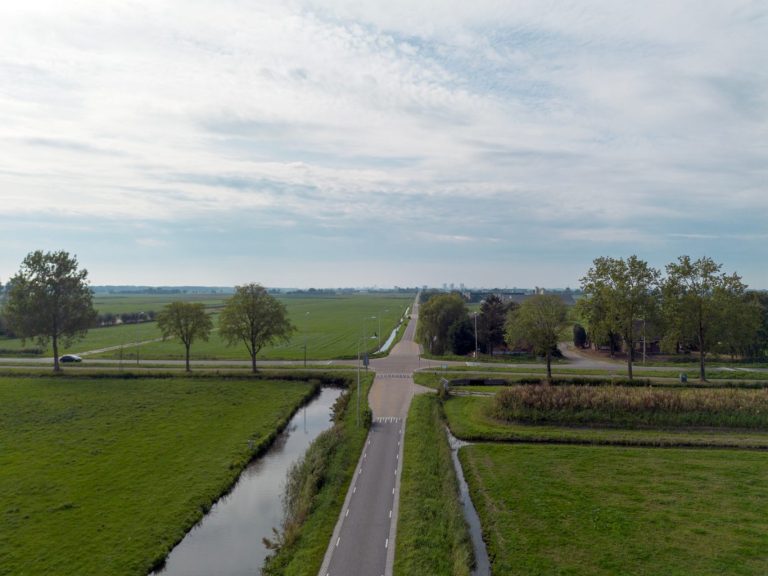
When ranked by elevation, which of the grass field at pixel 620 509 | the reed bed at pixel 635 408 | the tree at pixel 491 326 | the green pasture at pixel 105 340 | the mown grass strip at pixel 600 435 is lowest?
the grass field at pixel 620 509

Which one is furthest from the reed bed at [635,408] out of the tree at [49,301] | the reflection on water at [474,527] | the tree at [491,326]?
the tree at [49,301]

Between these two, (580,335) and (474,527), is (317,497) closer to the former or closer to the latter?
(474,527)

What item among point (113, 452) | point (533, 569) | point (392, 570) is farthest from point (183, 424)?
point (533, 569)

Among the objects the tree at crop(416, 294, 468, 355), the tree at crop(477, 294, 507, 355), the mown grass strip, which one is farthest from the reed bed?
the tree at crop(416, 294, 468, 355)

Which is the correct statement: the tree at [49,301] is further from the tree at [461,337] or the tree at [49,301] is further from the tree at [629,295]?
the tree at [629,295]

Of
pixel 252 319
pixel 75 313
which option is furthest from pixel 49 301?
pixel 252 319
